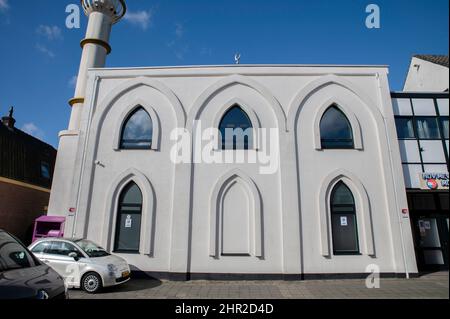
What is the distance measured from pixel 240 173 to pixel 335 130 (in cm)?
449

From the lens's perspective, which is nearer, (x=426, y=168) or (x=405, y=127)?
(x=426, y=168)

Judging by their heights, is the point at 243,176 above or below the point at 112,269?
above

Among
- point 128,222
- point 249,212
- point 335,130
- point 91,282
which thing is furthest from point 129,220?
point 335,130

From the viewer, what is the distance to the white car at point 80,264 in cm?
739

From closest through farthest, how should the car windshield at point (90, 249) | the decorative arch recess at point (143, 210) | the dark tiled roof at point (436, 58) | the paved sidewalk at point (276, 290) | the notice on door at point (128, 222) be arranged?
1. the paved sidewalk at point (276, 290)
2. the car windshield at point (90, 249)
3. the decorative arch recess at point (143, 210)
4. the notice on door at point (128, 222)
5. the dark tiled roof at point (436, 58)

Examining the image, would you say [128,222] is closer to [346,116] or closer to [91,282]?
[91,282]

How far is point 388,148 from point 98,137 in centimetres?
1212

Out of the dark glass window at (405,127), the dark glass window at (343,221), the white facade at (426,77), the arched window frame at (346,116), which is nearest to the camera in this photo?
the dark glass window at (343,221)

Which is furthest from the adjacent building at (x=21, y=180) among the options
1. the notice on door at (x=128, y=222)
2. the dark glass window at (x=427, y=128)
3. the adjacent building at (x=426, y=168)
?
the dark glass window at (x=427, y=128)

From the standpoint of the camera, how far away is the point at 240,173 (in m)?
9.95

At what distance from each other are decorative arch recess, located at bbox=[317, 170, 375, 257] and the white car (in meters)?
7.02

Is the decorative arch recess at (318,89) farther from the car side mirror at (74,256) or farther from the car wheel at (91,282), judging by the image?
the car side mirror at (74,256)

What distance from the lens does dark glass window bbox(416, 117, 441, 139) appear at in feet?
34.0

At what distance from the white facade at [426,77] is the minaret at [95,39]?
17.8 metres
